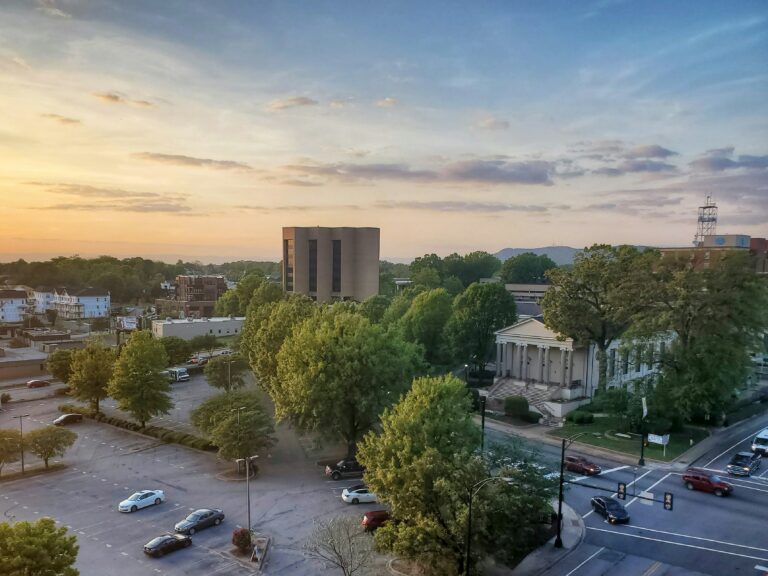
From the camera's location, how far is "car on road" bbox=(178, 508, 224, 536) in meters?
32.1

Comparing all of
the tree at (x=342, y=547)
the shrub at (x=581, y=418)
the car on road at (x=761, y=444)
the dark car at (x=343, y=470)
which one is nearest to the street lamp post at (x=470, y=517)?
the tree at (x=342, y=547)

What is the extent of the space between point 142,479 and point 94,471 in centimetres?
502

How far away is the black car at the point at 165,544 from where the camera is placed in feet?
97.0

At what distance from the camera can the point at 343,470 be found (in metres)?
41.1

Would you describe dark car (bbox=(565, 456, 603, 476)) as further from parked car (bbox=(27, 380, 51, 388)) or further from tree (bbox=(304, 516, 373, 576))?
parked car (bbox=(27, 380, 51, 388))

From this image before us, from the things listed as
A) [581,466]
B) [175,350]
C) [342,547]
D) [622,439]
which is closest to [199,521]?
[342,547]

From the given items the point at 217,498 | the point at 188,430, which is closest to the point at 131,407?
Result: the point at 188,430

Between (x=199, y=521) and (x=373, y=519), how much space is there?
10.3 metres

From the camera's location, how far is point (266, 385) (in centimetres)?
5597

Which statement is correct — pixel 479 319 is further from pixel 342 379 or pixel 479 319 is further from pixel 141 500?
pixel 141 500

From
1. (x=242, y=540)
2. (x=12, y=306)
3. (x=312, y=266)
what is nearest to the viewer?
(x=242, y=540)

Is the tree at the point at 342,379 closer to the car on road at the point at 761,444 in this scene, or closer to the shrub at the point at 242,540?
the shrub at the point at 242,540

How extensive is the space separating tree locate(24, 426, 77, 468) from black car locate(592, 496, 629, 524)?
39.3 m

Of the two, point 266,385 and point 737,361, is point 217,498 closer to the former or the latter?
point 266,385
